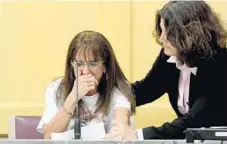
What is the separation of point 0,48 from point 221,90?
1.29 metres

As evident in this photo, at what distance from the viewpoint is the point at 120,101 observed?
2314mm

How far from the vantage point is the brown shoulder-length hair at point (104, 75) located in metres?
2.29

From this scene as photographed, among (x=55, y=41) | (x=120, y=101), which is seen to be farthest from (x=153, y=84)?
(x=55, y=41)

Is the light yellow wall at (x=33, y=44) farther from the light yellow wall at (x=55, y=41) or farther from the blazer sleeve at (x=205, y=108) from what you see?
the blazer sleeve at (x=205, y=108)

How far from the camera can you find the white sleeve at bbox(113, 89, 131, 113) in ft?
7.54

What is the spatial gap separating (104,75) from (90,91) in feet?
0.28

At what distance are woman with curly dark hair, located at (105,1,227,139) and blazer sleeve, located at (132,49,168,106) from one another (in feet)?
0.28

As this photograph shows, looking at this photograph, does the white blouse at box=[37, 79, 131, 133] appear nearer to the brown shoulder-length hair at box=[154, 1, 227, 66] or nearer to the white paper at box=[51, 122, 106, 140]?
the white paper at box=[51, 122, 106, 140]

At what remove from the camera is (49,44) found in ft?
9.70

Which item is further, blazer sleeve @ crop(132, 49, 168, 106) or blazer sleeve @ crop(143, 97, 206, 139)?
blazer sleeve @ crop(132, 49, 168, 106)

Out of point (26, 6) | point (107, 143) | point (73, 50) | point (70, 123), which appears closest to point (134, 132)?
point (70, 123)

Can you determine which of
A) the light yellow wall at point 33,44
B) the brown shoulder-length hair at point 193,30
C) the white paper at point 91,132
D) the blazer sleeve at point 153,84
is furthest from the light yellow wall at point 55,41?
the white paper at point 91,132

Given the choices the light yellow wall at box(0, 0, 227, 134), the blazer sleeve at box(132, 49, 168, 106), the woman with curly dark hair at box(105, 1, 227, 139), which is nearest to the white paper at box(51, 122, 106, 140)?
the woman with curly dark hair at box(105, 1, 227, 139)

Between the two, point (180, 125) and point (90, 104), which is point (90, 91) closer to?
point (90, 104)
